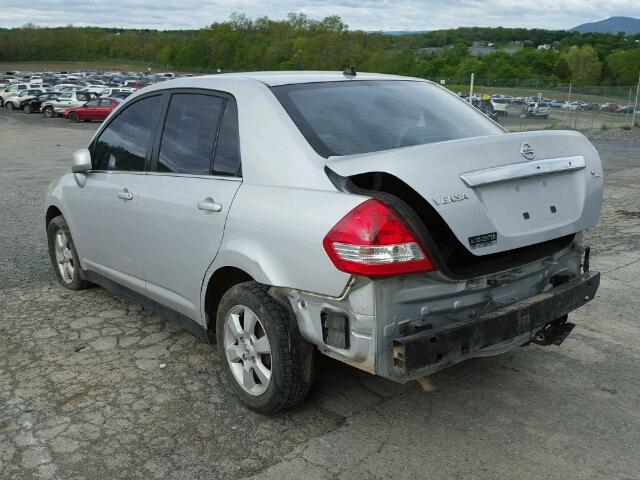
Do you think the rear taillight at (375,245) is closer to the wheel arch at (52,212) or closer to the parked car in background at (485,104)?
the wheel arch at (52,212)

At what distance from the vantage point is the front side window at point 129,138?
4.37m

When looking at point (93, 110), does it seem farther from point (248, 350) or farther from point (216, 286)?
point (248, 350)

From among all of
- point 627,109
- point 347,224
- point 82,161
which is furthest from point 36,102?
point 347,224

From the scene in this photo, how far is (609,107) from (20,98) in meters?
34.9

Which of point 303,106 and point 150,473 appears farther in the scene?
point 303,106

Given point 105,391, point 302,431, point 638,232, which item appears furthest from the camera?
point 638,232

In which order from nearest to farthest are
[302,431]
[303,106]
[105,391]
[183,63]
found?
[302,431] < [303,106] < [105,391] < [183,63]

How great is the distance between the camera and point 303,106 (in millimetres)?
3584

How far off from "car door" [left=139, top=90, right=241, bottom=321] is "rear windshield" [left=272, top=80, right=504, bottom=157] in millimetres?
442

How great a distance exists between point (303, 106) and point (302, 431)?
1.71 metres

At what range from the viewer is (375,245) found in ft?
9.24

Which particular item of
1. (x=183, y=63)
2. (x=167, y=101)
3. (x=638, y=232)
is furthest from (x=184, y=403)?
(x=183, y=63)

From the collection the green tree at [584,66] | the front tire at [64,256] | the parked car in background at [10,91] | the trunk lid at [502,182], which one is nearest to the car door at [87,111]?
the parked car in background at [10,91]

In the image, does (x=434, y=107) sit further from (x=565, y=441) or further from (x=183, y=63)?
(x=183, y=63)
